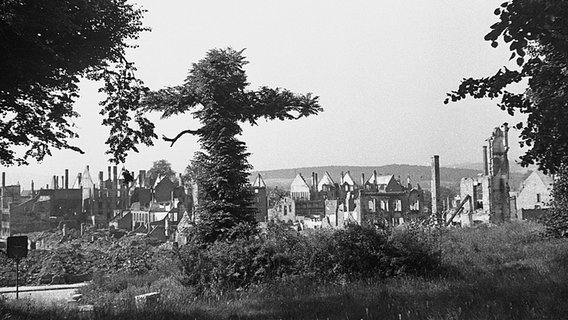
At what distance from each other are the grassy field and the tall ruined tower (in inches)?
963

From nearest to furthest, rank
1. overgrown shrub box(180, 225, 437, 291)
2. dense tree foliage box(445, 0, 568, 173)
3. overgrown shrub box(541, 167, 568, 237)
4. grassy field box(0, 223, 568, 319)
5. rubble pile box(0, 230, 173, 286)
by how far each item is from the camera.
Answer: dense tree foliage box(445, 0, 568, 173)
grassy field box(0, 223, 568, 319)
overgrown shrub box(180, 225, 437, 291)
overgrown shrub box(541, 167, 568, 237)
rubble pile box(0, 230, 173, 286)

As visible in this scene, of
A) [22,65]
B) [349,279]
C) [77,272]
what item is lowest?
[77,272]

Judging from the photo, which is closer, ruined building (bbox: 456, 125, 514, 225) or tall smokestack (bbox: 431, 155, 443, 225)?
ruined building (bbox: 456, 125, 514, 225)

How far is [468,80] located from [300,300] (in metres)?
5.12

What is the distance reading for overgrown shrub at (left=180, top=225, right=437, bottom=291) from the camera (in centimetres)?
1159

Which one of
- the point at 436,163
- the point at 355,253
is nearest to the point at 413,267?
the point at 355,253

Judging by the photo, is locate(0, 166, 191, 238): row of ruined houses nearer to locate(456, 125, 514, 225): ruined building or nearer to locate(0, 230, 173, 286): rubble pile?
locate(0, 230, 173, 286): rubble pile

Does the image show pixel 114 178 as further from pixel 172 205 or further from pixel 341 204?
pixel 341 204

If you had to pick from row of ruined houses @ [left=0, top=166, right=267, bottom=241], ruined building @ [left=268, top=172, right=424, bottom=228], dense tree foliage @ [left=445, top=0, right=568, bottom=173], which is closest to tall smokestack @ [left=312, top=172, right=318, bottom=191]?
ruined building @ [left=268, top=172, right=424, bottom=228]

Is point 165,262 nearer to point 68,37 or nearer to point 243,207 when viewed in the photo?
point 243,207

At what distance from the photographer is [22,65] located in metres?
7.96

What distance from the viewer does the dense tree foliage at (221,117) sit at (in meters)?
17.5

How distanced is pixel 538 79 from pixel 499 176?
33681 mm

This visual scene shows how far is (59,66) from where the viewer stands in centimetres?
902
